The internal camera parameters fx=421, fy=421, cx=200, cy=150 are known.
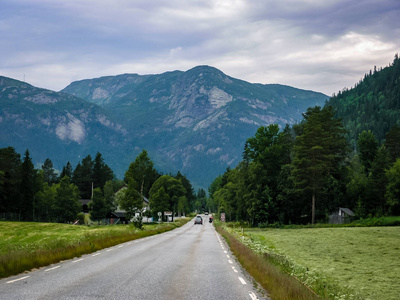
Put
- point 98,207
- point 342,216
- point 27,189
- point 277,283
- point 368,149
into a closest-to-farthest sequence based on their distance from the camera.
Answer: point 277,283
point 342,216
point 27,189
point 98,207
point 368,149

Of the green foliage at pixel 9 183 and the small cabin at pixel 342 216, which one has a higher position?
the green foliage at pixel 9 183

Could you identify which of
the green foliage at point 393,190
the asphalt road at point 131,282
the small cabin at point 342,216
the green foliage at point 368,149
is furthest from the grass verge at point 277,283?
the green foliage at point 368,149

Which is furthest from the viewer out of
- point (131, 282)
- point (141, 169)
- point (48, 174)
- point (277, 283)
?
point (48, 174)

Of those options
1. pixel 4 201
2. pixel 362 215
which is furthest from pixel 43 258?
pixel 4 201

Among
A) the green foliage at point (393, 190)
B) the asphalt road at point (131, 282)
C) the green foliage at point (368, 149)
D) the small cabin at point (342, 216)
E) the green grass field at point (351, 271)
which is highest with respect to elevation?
the green foliage at point (368, 149)

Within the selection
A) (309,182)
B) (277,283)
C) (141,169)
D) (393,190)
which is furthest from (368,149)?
(277,283)

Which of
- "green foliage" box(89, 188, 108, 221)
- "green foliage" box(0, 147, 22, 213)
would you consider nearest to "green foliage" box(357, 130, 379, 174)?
"green foliage" box(89, 188, 108, 221)

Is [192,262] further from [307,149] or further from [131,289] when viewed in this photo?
[307,149]

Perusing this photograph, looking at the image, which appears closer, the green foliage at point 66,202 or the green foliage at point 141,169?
the green foliage at point 141,169

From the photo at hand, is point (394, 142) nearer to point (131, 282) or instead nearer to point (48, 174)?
Answer: point (131, 282)

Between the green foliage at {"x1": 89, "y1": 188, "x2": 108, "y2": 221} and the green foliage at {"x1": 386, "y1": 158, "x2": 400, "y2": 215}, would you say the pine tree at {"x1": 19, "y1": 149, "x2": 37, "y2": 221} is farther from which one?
the green foliage at {"x1": 386, "y1": 158, "x2": 400, "y2": 215}

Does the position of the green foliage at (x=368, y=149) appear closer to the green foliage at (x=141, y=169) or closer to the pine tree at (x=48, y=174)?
the green foliage at (x=141, y=169)

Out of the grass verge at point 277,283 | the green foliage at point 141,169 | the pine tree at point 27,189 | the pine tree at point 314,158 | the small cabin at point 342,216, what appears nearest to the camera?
the grass verge at point 277,283

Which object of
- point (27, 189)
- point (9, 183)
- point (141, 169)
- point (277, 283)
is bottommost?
Answer: point (277, 283)
